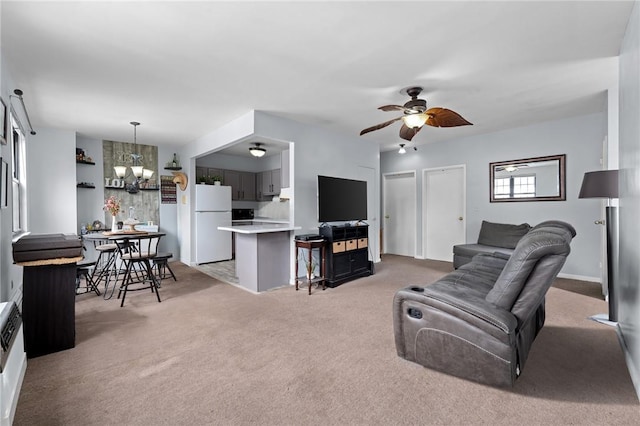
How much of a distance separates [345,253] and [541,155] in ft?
11.8

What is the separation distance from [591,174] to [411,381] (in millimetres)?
2619

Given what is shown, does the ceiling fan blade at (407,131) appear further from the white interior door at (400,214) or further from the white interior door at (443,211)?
the white interior door at (400,214)

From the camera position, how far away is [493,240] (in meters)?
5.17

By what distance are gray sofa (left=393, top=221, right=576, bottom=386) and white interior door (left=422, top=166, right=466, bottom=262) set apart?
424 centimetres

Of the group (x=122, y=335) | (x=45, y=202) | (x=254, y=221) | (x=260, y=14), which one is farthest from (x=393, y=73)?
(x=45, y=202)

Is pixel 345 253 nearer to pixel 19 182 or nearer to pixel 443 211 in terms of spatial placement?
pixel 443 211

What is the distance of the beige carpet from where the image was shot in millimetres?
1721

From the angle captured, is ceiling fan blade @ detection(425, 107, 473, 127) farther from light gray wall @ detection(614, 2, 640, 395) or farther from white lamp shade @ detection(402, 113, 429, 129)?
light gray wall @ detection(614, 2, 640, 395)

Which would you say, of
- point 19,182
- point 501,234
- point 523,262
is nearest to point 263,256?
point 523,262

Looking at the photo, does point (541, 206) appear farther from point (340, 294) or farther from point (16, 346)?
point (16, 346)

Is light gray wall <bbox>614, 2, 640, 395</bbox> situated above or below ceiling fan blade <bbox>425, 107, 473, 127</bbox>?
below

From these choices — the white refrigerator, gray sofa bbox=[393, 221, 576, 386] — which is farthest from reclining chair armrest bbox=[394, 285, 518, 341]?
the white refrigerator

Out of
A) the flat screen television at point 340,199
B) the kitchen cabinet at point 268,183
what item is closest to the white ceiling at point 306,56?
the flat screen television at point 340,199

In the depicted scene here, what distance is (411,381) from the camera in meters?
2.03
